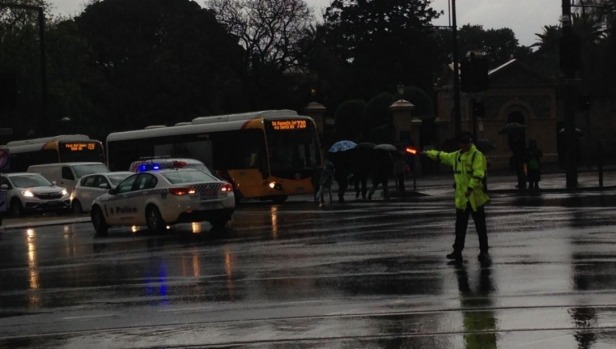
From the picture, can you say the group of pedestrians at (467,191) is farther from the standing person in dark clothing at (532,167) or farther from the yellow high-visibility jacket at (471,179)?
the standing person in dark clothing at (532,167)

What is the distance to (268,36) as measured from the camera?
8294 centimetres

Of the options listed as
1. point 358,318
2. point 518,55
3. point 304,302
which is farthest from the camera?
point 518,55

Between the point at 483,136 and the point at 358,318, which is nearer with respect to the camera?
the point at 358,318

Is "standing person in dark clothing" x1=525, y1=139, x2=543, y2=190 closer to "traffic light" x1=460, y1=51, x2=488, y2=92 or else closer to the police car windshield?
"traffic light" x1=460, y1=51, x2=488, y2=92

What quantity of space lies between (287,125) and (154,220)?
15.8 metres

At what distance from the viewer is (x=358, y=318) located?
1154 centimetres

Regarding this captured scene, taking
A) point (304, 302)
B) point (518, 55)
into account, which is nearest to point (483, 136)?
point (304, 302)

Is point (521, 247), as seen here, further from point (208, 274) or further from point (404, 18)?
point (404, 18)

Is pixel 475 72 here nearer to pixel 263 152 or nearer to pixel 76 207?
pixel 263 152

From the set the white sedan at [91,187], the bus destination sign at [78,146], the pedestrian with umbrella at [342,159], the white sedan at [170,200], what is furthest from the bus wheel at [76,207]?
the white sedan at [170,200]

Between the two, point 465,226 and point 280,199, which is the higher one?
point 465,226

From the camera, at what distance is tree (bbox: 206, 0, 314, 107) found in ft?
269

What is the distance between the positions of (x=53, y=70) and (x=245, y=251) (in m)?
63.0

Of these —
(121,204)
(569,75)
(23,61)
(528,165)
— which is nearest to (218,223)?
(121,204)
